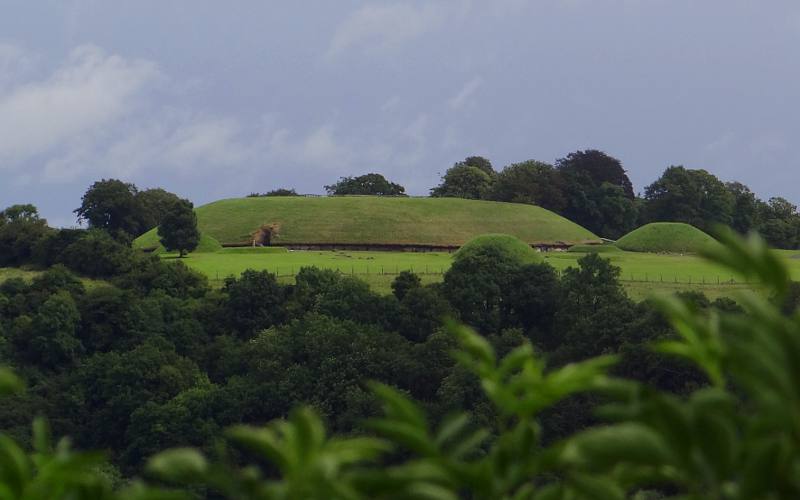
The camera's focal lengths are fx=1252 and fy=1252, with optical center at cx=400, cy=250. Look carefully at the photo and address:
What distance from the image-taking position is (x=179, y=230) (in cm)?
8288

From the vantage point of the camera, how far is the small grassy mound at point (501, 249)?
6506cm

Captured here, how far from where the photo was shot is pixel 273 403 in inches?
2021

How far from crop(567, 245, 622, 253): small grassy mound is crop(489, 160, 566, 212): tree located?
21626mm

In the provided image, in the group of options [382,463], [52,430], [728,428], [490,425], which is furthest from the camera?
[52,430]

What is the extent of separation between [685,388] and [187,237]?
147 ft

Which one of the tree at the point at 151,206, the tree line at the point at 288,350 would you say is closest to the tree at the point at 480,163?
the tree at the point at 151,206

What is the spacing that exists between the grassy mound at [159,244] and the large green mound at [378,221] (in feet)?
1.93

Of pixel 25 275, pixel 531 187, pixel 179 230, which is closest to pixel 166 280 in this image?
pixel 25 275

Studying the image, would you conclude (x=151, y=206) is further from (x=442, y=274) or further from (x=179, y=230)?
(x=442, y=274)

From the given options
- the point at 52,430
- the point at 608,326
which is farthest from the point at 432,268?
the point at 52,430

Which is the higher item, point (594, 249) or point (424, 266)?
point (594, 249)

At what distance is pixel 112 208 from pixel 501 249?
128 ft

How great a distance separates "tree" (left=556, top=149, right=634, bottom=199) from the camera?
125 m

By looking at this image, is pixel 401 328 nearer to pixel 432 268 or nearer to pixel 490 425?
pixel 490 425
